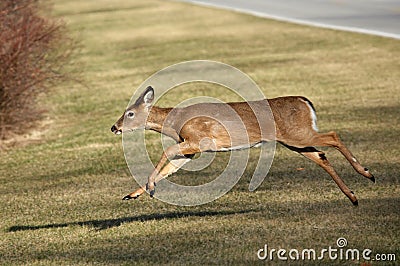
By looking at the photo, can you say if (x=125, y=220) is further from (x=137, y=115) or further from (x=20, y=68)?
(x=20, y=68)

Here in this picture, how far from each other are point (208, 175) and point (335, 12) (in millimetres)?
22826

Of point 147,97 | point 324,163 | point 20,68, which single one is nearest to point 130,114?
point 147,97

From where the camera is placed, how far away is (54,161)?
13.1 metres

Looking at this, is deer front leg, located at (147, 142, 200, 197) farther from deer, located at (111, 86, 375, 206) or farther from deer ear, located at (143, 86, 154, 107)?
deer ear, located at (143, 86, 154, 107)

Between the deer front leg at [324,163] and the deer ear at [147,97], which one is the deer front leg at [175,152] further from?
the deer front leg at [324,163]

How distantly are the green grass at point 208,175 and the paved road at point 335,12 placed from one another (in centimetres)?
253

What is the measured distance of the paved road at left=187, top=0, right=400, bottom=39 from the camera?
90.4 ft

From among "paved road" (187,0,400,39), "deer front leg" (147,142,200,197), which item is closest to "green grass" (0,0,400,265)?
"deer front leg" (147,142,200,197)

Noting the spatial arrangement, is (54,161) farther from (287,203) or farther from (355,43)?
(355,43)

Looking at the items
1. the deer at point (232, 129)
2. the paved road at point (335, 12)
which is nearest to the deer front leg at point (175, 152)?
the deer at point (232, 129)

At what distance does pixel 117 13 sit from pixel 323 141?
30.1 metres

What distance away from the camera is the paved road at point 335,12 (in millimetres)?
27547

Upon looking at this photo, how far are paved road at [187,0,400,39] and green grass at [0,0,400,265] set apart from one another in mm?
2533

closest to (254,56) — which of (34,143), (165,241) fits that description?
(34,143)
